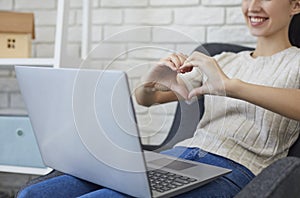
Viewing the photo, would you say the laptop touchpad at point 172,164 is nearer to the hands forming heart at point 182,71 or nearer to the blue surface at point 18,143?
the hands forming heart at point 182,71

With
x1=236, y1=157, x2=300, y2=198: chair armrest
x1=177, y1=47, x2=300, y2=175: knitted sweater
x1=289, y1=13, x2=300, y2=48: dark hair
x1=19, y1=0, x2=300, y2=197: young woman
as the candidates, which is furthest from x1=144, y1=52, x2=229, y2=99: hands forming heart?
x1=289, y1=13, x2=300, y2=48: dark hair

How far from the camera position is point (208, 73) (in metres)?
1.02

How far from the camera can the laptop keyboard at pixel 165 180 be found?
2.97 ft

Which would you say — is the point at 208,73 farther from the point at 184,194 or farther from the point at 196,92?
the point at 184,194

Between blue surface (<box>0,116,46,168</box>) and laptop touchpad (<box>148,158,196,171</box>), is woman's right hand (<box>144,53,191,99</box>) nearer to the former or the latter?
laptop touchpad (<box>148,158,196,171</box>)

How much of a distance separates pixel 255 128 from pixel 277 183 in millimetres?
495

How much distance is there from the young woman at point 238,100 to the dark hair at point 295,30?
8cm

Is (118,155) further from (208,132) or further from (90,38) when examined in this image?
(90,38)

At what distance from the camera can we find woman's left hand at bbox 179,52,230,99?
996 millimetres

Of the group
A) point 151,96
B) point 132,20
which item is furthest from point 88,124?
point 132,20

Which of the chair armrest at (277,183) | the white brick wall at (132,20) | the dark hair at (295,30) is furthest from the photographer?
the white brick wall at (132,20)

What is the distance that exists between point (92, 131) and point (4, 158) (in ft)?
2.90

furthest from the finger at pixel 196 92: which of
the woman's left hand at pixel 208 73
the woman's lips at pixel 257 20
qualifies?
the woman's lips at pixel 257 20

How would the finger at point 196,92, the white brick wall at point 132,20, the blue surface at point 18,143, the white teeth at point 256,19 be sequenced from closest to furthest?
the finger at point 196,92
the white teeth at point 256,19
the blue surface at point 18,143
the white brick wall at point 132,20
